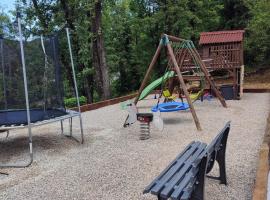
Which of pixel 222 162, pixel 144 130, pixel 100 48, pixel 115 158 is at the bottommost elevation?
pixel 115 158

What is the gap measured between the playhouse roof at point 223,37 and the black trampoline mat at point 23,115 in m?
9.83

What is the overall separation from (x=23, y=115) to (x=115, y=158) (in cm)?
225

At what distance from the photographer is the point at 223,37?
48.8ft

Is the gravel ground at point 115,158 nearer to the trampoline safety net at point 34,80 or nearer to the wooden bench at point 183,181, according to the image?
the trampoline safety net at point 34,80

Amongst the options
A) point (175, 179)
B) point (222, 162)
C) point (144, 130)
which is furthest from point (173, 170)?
point (144, 130)

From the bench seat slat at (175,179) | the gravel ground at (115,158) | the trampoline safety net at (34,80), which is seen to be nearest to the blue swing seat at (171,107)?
the gravel ground at (115,158)

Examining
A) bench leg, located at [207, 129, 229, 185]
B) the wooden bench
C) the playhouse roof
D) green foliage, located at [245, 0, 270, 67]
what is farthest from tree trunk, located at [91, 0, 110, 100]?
the wooden bench

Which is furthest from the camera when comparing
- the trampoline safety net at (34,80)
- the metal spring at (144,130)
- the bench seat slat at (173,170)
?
the metal spring at (144,130)

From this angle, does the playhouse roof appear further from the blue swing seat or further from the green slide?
the blue swing seat

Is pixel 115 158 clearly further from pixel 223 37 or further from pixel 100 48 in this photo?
pixel 223 37

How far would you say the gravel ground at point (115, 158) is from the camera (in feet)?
13.8

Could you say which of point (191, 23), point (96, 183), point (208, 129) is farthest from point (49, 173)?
point (191, 23)

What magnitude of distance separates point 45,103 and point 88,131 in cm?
161

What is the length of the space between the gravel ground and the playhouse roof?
583 centimetres
